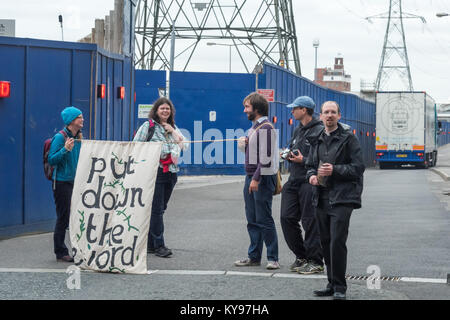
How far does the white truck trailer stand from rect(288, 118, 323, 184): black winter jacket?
33.8 m

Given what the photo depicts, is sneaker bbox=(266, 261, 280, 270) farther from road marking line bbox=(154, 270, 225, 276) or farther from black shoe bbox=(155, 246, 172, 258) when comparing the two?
black shoe bbox=(155, 246, 172, 258)

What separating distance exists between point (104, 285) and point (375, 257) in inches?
143

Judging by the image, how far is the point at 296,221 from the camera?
8508 millimetres

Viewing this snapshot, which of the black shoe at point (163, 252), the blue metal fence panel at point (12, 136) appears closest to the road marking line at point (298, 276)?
the black shoe at point (163, 252)

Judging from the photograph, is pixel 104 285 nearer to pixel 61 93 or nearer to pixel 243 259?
pixel 243 259

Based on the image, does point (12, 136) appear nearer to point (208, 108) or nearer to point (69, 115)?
point (69, 115)

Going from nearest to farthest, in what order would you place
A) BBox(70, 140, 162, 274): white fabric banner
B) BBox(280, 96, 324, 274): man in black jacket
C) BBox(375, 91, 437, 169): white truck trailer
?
BBox(70, 140, 162, 274): white fabric banner, BBox(280, 96, 324, 274): man in black jacket, BBox(375, 91, 437, 169): white truck trailer

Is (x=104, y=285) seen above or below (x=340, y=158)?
below

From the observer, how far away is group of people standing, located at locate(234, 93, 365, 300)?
696cm

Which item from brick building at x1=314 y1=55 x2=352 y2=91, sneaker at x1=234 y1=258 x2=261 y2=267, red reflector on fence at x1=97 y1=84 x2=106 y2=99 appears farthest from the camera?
brick building at x1=314 y1=55 x2=352 y2=91

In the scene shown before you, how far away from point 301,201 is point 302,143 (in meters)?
0.60

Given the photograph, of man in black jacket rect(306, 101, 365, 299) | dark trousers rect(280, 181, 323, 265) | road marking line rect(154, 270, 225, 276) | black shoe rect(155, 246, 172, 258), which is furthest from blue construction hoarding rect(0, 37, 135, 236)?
man in black jacket rect(306, 101, 365, 299)

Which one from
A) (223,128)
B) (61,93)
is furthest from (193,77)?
(61,93)

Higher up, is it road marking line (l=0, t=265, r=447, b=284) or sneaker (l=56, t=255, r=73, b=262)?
sneaker (l=56, t=255, r=73, b=262)
